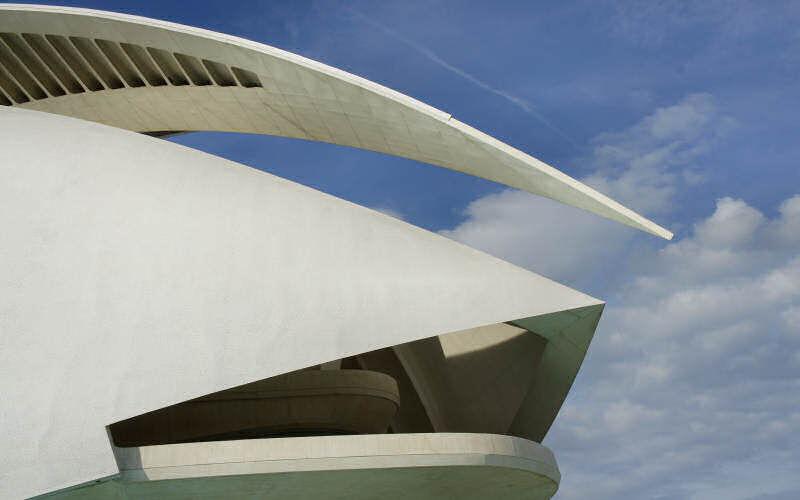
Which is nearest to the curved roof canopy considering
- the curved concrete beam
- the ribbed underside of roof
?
the ribbed underside of roof

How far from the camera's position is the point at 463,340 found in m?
17.0

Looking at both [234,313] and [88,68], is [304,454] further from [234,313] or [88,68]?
[88,68]

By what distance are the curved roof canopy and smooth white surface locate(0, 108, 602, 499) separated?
7.73ft

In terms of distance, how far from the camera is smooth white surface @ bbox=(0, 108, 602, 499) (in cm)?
831

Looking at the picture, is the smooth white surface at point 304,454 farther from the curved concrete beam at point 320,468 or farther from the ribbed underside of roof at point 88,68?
the ribbed underside of roof at point 88,68

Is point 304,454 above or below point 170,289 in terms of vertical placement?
below

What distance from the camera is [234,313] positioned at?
9070 millimetres

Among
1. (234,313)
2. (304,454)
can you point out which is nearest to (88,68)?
(234,313)

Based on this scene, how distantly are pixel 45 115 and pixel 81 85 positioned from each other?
618 centimetres

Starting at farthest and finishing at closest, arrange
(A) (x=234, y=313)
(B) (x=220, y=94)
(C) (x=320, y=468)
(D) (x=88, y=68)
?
1. (D) (x=88, y=68)
2. (B) (x=220, y=94)
3. (A) (x=234, y=313)
4. (C) (x=320, y=468)

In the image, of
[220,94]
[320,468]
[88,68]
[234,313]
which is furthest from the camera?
[88,68]

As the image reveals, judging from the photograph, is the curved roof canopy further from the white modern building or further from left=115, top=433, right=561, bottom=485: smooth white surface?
left=115, top=433, right=561, bottom=485: smooth white surface

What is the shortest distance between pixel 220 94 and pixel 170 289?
7.95 meters

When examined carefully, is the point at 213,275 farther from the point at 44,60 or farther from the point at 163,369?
the point at 44,60
